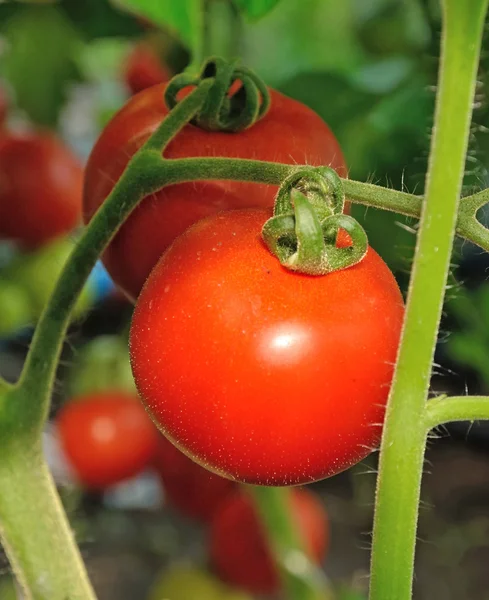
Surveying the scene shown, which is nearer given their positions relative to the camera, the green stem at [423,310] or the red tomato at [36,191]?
the green stem at [423,310]

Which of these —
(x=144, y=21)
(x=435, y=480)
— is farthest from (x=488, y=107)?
(x=435, y=480)

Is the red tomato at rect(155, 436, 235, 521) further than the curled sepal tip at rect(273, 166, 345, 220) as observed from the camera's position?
Yes

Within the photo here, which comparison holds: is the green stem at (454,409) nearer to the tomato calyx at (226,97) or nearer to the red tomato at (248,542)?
the tomato calyx at (226,97)

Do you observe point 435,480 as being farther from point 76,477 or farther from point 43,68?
point 43,68

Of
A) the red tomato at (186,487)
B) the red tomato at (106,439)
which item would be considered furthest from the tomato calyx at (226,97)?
the red tomato at (106,439)

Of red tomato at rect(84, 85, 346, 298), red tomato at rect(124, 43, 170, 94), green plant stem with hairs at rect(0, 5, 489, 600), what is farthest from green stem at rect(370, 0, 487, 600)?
red tomato at rect(124, 43, 170, 94)

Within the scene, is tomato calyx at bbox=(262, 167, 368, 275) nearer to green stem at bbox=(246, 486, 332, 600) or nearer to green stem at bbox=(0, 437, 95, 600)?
green stem at bbox=(0, 437, 95, 600)
